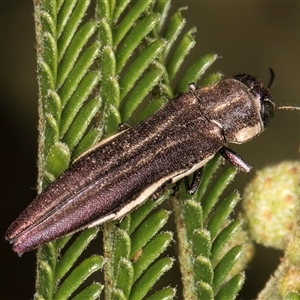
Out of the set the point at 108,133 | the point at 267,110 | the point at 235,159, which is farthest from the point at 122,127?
the point at 267,110

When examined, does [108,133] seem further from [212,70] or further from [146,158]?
[212,70]

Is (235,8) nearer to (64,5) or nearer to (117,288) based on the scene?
(64,5)

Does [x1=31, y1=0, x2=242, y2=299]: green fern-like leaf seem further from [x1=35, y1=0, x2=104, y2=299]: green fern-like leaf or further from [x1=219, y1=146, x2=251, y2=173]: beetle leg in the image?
[x1=219, y1=146, x2=251, y2=173]: beetle leg

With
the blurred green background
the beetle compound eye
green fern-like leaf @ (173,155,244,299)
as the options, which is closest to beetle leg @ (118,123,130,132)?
green fern-like leaf @ (173,155,244,299)

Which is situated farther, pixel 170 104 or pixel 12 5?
pixel 12 5

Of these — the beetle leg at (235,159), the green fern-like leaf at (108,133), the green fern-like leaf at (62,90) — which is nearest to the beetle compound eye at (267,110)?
the beetle leg at (235,159)

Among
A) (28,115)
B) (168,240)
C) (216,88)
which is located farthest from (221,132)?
(28,115)
